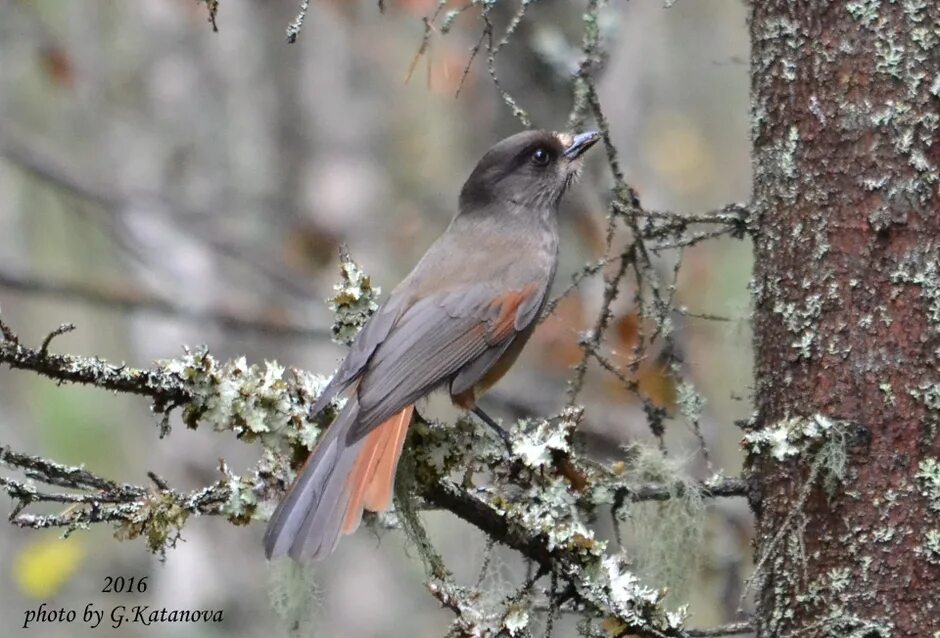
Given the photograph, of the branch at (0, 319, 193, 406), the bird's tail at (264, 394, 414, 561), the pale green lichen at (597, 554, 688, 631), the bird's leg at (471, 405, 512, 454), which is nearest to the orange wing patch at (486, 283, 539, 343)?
the bird's leg at (471, 405, 512, 454)

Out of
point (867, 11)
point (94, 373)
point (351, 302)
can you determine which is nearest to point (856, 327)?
point (867, 11)

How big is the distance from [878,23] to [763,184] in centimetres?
47

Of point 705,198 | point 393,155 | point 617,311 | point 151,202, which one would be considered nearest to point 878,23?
point 617,311

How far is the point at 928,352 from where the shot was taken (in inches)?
111

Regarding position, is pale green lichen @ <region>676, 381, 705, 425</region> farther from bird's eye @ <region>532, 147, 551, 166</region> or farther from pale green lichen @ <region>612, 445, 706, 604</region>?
bird's eye @ <region>532, 147, 551, 166</region>

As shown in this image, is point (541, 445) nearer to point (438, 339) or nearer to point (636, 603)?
point (636, 603)

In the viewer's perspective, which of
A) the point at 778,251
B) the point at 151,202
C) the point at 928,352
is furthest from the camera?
the point at 151,202

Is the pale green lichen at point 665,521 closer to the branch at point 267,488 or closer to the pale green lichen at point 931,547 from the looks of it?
the branch at point 267,488

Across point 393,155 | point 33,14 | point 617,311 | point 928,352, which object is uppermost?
point 393,155

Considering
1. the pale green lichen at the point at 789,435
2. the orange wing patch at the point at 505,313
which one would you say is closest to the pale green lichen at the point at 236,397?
the pale green lichen at the point at 789,435

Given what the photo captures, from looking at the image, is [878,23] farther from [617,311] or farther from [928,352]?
[617,311]

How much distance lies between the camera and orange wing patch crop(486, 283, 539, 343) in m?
4.15

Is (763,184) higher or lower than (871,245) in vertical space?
higher

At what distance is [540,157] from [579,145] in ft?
0.59
